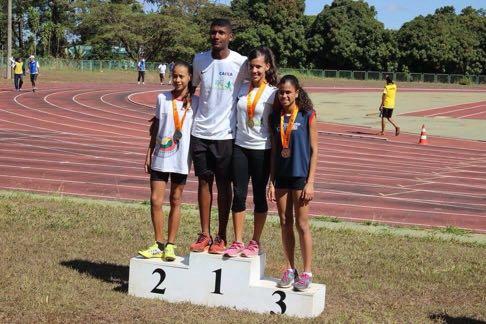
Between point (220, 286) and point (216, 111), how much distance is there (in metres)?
1.29

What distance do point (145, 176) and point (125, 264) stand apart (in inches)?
255

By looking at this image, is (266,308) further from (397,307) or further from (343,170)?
(343,170)

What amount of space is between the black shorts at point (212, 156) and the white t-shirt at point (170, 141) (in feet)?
0.27

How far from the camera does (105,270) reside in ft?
21.7

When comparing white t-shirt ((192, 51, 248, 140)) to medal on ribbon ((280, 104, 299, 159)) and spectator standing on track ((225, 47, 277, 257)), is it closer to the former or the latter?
spectator standing on track ((225, 47, 277, 257))

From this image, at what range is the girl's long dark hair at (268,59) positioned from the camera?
18.8 ft

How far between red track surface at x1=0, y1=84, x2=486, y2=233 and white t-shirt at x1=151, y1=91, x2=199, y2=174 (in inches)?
189

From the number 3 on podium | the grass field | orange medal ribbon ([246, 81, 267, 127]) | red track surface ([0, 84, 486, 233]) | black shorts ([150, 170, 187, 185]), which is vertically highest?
orange medal ribbon ([246, 81, 267, 127])

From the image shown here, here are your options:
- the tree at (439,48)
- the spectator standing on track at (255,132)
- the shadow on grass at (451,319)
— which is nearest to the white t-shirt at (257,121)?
the spectator standing on track at (255,132)

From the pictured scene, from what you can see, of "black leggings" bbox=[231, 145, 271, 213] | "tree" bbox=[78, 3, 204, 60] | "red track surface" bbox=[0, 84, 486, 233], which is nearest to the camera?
"black leggings" bbox=[231, 145, 271, 213]

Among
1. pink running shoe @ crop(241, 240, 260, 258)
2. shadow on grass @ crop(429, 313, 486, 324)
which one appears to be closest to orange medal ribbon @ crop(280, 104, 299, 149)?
pink running shoe @ crop(241, 240, 260, 258)

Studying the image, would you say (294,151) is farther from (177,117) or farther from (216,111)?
(177,117)

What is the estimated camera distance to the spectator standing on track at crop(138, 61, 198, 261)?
19.9 ft

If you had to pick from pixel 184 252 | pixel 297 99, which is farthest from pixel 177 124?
pixel 184 252
